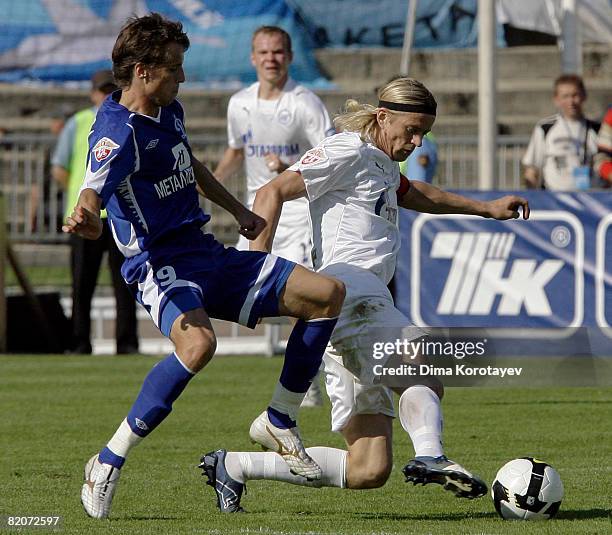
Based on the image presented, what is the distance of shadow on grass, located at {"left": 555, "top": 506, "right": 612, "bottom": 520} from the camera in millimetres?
5887

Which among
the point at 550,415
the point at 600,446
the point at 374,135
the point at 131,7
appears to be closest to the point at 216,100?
the point at 131,7

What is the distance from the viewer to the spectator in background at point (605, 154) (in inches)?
485

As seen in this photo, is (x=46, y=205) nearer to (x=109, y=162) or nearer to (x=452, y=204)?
(x=452, y=204)

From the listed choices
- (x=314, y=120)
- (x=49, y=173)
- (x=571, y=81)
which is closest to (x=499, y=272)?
(x=571, y=81)

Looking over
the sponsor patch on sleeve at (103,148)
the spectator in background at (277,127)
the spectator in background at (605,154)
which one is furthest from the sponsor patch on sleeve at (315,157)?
the spectator in background at (605,154)

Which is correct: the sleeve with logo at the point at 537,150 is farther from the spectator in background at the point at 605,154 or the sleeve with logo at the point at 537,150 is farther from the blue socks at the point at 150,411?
the blue socks at the point at 150,411

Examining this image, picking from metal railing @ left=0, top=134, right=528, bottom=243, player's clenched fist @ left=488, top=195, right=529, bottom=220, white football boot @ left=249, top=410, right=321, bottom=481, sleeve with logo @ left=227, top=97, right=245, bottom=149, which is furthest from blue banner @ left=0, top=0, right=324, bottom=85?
white football boot @ left=249, top=410, right=321, bottom=481

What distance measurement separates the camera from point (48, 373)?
12.0 m

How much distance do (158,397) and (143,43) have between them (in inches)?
54.7

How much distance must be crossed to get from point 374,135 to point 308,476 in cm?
140

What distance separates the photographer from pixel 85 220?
553 centimetres

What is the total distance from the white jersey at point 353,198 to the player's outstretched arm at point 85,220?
961 mm

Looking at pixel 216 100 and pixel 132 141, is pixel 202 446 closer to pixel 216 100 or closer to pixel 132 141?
pixel 132 141

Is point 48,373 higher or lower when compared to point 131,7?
lower
